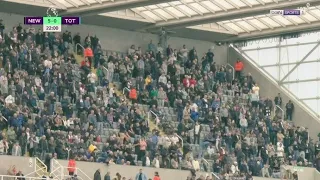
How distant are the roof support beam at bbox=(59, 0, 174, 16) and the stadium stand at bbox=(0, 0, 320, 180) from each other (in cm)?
121

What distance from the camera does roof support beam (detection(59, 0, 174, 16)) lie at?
65188mm

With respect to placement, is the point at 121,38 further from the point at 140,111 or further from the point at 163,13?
the point at 140,111

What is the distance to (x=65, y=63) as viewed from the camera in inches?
2576

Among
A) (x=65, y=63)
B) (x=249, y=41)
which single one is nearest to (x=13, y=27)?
(x=65, y=63)

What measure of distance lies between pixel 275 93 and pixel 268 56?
2.14 metres

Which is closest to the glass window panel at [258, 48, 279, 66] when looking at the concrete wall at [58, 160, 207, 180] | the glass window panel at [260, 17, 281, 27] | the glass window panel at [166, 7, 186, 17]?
the glass window panel at [260, 17, 281, 27]

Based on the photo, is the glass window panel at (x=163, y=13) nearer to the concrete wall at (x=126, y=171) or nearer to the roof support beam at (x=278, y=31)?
the roof support beam at (x=278, y=31)

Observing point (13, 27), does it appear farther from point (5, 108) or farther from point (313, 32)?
point (313, 32)

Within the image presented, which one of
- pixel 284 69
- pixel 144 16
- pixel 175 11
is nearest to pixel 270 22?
pixel 284 69

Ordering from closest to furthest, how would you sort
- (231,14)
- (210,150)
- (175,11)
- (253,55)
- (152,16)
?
(210,150), (231,14), (175,11), (152,16), (253,55)

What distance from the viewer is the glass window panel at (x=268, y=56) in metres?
75.1

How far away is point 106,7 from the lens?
6606 centimetres

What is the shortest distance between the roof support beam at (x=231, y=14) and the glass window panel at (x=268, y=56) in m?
6.54

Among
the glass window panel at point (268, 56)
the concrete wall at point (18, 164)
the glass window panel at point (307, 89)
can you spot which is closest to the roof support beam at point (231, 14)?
the glass window panel at point (268, 56)
